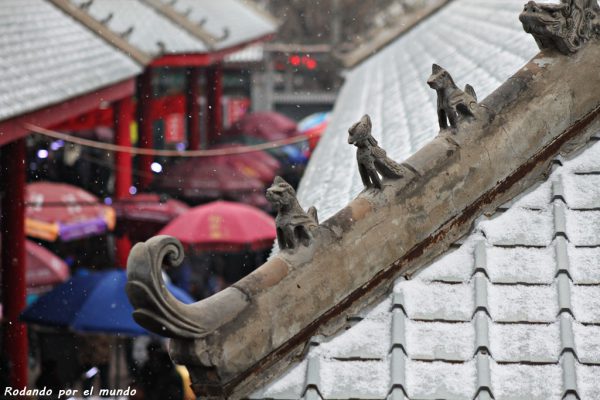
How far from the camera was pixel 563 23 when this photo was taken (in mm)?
5965

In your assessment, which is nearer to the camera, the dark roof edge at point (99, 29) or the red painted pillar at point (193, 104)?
the dark roof edge at point (99, 29)

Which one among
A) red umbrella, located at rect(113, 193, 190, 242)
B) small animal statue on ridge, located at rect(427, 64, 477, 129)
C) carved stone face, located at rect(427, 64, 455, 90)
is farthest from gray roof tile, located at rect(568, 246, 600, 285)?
red umbrella, located at rect(113, 193, 190, 242)

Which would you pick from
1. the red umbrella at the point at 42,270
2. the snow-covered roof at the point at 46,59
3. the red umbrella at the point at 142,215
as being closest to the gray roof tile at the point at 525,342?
the snow-covered roof at the point at 46,59

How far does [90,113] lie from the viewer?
726 inches

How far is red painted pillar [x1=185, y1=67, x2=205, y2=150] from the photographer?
28.0 metres

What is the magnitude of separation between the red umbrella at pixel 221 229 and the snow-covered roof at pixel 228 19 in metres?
9.25

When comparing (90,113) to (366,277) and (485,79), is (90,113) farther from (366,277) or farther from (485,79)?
(366,277)

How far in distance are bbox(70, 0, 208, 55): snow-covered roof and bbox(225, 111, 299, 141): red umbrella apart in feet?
18.7

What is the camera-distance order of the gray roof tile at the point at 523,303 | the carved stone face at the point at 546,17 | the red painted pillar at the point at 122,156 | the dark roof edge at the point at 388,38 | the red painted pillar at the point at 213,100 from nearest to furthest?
the gray roof tile at the point at 523,303
the carved stone face at the point at 546,17
the red painted pillar at the point at 122,156
the dark roof edge at the point at 388,38
the red painted pillar at the point at 213,100

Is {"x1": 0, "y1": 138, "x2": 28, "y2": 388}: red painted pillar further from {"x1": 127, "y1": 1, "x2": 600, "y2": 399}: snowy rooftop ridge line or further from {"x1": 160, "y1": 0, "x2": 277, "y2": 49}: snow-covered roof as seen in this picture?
{"x1": 160, "y1": 0, "x2": 277, "y2": 49}: snow-covered roof

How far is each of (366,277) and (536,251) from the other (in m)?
0.77

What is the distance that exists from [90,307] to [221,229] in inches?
198

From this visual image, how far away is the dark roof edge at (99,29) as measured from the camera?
1934 centimetres

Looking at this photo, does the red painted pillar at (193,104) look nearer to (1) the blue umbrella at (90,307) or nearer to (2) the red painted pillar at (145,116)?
(2) the red painted pillar at (145,116)
